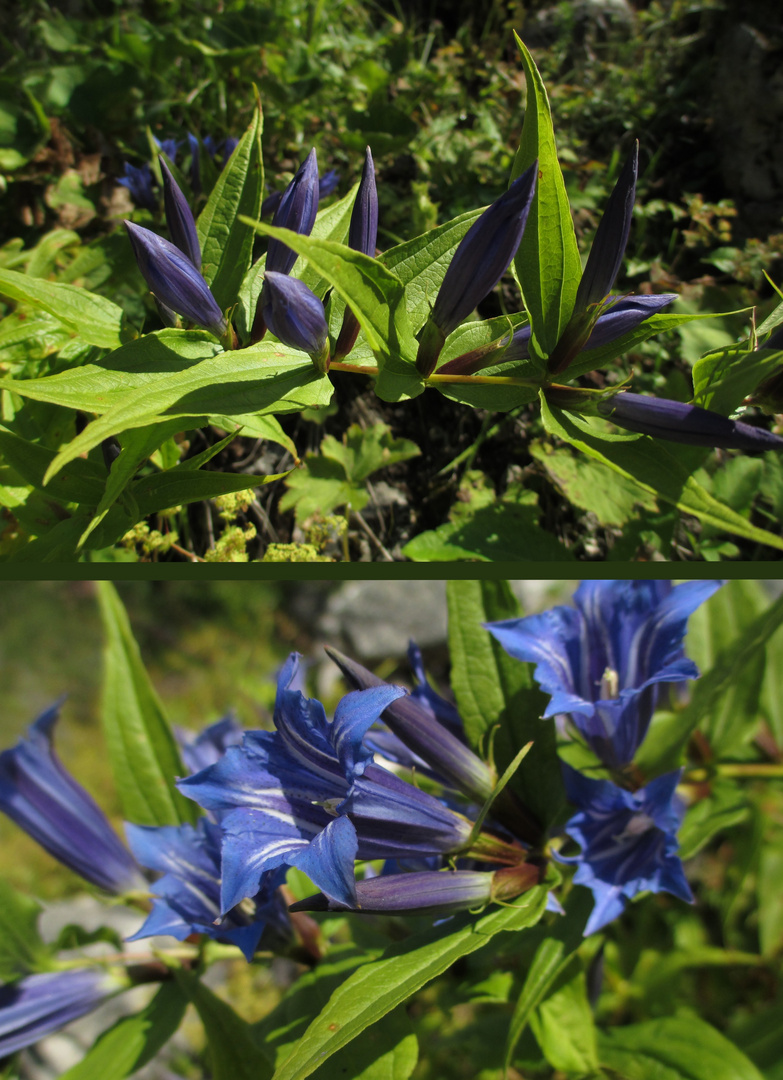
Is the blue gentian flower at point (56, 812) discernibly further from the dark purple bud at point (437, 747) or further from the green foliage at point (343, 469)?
the green foliage at point (343, 469)

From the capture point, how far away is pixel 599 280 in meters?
0.96

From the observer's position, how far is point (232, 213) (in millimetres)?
1225

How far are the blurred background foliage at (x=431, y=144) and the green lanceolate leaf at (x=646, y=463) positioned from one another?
1101mm

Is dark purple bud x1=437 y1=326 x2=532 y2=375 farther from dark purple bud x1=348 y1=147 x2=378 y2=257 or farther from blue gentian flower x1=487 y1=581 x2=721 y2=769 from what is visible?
blue gentian flower x1=487 y1=581 x2=721 y2=769

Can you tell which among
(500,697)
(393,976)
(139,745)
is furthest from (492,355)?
(139,745)

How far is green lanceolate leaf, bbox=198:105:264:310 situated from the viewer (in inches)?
46.9

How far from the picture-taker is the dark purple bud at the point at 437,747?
0.94 m

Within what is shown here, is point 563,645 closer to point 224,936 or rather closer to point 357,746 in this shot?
point 357,746

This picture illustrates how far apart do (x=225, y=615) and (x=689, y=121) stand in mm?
2901

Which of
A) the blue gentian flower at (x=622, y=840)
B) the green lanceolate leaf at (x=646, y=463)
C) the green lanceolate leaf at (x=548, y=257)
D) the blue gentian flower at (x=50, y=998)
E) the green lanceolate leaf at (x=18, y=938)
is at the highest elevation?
the green lanceolate leaf at (x=548, y=257)

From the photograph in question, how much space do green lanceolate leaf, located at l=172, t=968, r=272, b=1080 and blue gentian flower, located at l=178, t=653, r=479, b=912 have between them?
323mm

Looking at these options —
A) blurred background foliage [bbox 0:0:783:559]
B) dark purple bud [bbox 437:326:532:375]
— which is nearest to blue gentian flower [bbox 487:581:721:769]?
dark purple bud [bbox 437:326:532:375]

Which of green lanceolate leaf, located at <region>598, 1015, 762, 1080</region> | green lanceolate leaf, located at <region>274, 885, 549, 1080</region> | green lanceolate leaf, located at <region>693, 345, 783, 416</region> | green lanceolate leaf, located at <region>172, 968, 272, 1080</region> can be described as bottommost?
green lanceolate leaf, located at <region>598, 1015, 762, 1080</region>

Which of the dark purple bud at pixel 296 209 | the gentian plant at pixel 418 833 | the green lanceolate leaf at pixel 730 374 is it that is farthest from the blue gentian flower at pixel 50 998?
the green lanceolate leaf at pixel 730 374
